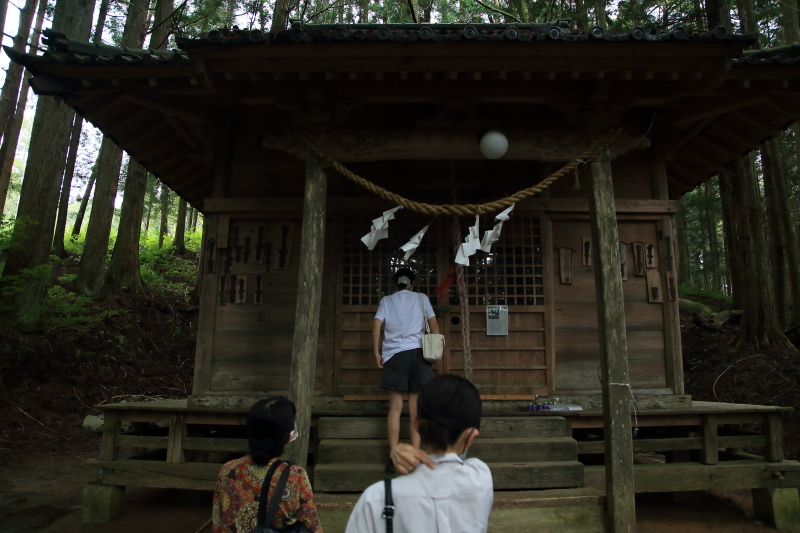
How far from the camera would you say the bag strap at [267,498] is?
7.34 ft

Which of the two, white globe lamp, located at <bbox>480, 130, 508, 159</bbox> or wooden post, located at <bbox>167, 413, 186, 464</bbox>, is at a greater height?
white globe lamp, located at <bbox>480, 130, 508, 159</bbox>

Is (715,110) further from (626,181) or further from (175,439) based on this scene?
(175,439)

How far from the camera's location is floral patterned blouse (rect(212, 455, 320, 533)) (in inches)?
90.6

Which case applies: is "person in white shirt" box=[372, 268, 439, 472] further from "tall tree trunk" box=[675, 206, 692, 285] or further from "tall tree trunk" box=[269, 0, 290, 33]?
A: "tall tree trunk" box=[675, 206, 692, 285]

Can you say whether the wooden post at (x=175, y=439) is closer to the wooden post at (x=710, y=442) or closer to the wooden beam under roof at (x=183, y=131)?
the wooden beam under roof at (x=183, y=131)

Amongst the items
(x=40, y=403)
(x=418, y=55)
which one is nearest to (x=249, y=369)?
(x=418, y=55)

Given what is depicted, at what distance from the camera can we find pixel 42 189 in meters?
10.5

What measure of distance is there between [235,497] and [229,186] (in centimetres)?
504

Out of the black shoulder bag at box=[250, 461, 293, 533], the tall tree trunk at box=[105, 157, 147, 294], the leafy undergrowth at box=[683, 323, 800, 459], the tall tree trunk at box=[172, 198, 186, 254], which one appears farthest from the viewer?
the tall tree trunk at box=[172, 198, 186, 254]

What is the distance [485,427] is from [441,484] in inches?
156

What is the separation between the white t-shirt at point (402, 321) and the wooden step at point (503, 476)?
1.05m

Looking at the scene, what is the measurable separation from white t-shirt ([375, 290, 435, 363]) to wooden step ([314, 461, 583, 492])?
41.4 inches

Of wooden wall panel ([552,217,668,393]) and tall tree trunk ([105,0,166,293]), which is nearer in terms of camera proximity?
wooden wall panel ([552,217,668,393])

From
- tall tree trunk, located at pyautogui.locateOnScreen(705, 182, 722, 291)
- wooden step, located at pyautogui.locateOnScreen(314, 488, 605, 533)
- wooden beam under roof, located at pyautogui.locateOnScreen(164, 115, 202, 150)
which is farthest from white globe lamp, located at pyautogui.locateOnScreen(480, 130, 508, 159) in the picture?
tall tree trunk, located at pyautogui.locateOnScreen(705, 182, 722, 291)
